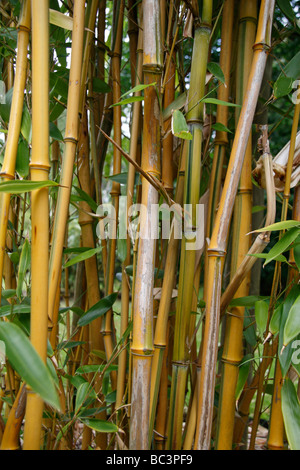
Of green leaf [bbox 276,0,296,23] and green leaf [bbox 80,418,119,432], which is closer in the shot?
green leaf [bbox 80,418,119,432]

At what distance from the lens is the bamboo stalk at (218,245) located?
516 mm

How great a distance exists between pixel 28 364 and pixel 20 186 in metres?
0.18

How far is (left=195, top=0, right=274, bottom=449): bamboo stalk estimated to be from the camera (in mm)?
516

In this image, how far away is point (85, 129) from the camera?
767mm

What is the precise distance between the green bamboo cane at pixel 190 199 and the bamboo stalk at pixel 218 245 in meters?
0.05

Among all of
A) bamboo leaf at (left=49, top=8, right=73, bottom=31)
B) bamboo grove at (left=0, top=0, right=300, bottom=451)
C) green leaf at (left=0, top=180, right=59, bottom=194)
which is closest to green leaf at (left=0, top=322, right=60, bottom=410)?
bamboo grove at (left=0, top=0, right=300, bottom=451)

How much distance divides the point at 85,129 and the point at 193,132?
272 millimetres

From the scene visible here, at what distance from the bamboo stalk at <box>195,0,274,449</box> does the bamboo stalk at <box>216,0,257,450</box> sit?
0.08 m

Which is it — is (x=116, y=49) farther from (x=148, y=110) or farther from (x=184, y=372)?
(x=184, y=372)

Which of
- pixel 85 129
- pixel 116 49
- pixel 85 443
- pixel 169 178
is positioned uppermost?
pixel 116 49

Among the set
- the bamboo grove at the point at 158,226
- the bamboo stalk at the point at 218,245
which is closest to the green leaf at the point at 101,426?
the bamboo grove at the point at 158,226

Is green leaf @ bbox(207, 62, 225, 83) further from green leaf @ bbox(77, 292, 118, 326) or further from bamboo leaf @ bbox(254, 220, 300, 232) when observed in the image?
green leaf @ bbox(77, 292, 118, 326)

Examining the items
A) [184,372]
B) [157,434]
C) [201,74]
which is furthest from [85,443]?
[201,74]

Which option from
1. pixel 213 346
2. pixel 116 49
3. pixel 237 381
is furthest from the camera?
pixel 116 49
